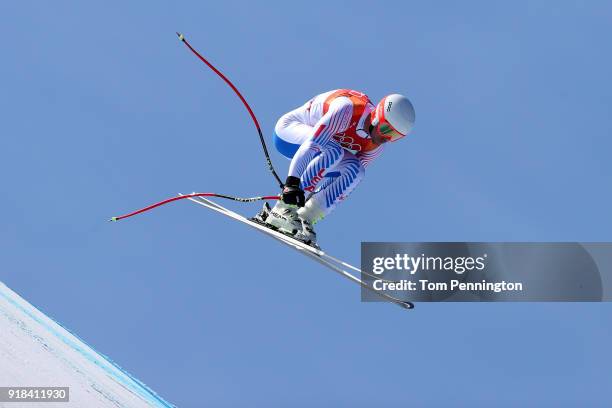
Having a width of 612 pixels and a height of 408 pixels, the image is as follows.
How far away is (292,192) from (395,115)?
68.2 inches

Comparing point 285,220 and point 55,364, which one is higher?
point 285,220

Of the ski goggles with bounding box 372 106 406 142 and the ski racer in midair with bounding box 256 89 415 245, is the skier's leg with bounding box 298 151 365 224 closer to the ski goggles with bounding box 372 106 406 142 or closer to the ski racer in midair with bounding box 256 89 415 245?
the ski racer in midair with bounding box 256 89 415 245

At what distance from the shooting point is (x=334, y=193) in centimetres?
2011

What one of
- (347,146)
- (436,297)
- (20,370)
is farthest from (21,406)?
(436,297)

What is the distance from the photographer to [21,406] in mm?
17203

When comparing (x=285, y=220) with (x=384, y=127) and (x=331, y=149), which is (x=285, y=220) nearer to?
(x=331, y=149)

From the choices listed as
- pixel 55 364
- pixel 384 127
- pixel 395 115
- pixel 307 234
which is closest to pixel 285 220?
pixel 307 234

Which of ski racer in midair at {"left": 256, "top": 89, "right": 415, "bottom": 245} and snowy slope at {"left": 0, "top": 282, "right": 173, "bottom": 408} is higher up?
ski racer in midair at {"left": 256, "top": 89, "right": 415, "bottom": 245}

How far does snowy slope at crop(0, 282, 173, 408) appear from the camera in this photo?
61.6 ft

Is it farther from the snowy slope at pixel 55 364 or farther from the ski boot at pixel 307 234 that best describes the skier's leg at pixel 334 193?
the snowy slope at pixel 55 364

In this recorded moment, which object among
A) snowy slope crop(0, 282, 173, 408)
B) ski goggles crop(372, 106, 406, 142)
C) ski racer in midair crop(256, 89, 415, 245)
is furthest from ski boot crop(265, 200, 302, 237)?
snowy slope crop(0, 282, 173, 408)

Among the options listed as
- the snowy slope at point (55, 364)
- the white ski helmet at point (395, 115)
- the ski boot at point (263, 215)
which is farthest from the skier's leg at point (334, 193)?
the snowy slope at point (55, 364)

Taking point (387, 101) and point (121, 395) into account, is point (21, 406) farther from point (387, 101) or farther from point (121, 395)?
point (387, 101)

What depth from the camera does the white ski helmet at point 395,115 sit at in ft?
64.1
